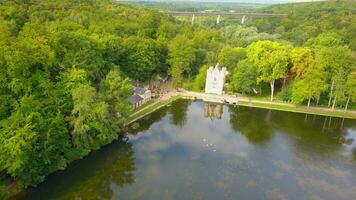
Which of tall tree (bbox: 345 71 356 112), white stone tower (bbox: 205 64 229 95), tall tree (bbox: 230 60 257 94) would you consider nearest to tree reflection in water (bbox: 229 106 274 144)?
tall tree (bbox: 230 60 257 94)

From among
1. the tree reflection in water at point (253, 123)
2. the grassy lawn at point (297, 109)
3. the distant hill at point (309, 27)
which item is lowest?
the tree reflection in water at point (253, 123)

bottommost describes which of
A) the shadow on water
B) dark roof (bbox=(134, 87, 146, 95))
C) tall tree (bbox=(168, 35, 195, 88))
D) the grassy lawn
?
the shadow on water

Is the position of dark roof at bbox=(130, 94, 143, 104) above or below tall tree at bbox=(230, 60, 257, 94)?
below

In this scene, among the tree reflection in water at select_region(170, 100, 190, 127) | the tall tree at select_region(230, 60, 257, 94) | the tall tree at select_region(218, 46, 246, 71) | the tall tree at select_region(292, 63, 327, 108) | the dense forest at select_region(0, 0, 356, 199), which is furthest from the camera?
the tall tree at select_region(218, 46, 246, 71)

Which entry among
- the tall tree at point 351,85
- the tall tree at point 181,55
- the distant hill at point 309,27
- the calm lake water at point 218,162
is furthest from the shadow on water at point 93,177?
the distant hill at point 309,27

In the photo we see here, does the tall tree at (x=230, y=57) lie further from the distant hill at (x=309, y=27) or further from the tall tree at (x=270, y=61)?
the distant hill at (x=309, y=27)

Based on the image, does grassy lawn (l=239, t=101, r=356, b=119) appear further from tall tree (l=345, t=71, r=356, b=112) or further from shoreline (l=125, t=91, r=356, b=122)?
tall tree (l=345, t=71, r=356, b=112)

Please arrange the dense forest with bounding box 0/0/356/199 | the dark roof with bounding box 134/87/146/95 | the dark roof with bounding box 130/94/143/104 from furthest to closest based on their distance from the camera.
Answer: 1. the dark roof with bounding box 134/87/146/95
2. the dark roof with bounding box 130/94/143/104
3. the dense forest with bounding box 0/0/356/199
